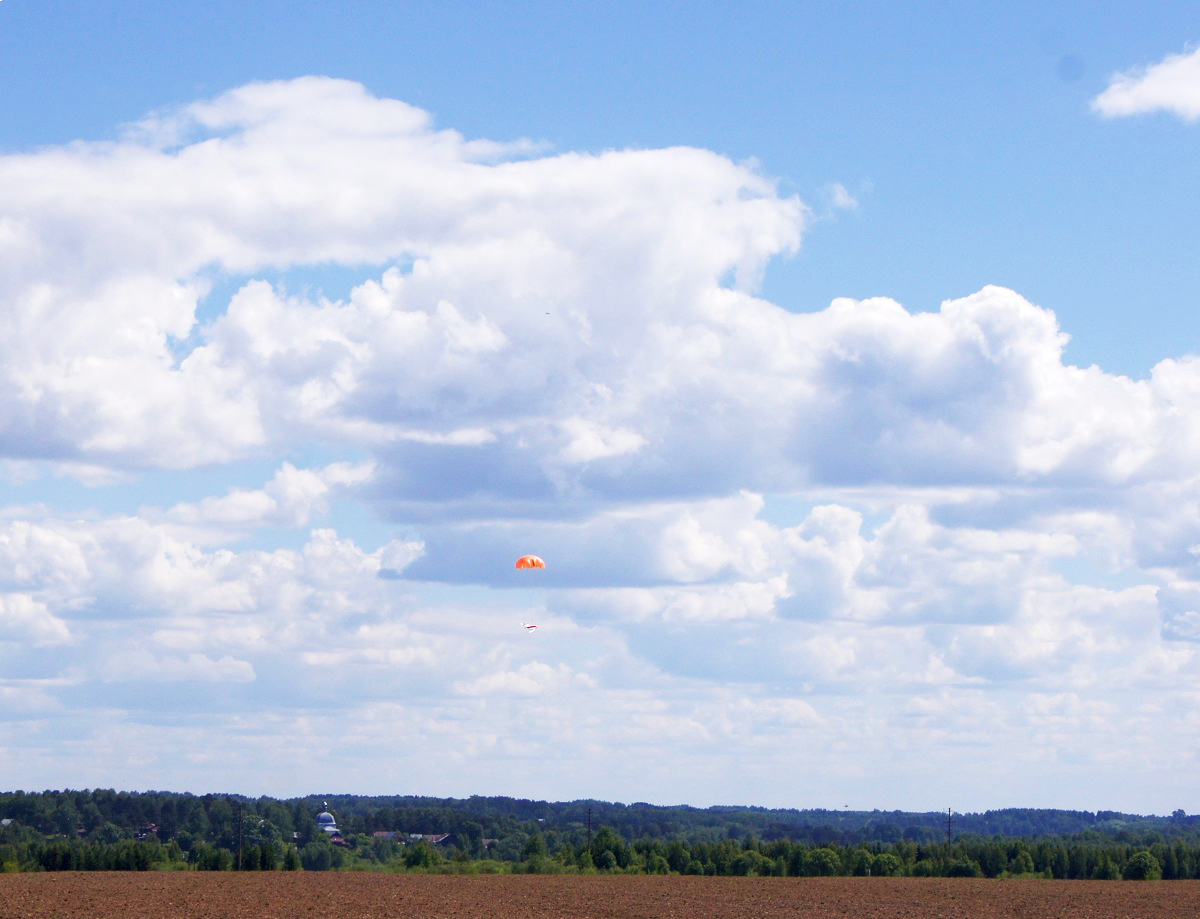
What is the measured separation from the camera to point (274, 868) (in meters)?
117

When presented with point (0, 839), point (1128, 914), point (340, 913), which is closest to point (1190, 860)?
point (1128, 914)

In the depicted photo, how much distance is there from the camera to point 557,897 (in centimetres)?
8131

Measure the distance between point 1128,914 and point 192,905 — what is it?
150 ft

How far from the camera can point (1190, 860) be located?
122188mm

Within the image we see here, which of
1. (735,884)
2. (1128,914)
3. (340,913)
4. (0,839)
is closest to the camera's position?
(340,913)

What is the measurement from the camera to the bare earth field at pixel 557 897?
67625 millimetres

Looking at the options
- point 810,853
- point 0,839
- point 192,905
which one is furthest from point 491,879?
point 0,839

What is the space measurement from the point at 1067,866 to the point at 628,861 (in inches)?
1470

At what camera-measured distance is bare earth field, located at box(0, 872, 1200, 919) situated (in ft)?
222

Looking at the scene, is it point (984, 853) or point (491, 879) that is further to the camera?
point (984, 853)

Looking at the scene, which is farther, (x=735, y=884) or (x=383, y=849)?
(x=383, y=849)

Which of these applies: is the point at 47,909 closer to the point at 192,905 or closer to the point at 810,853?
the point at 192,905

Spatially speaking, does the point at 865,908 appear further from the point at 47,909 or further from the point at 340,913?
the point at 47,909

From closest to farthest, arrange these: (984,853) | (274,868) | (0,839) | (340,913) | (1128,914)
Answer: (340,913)
(1128,914)
(274,868)
(984,853)
(0,839)
